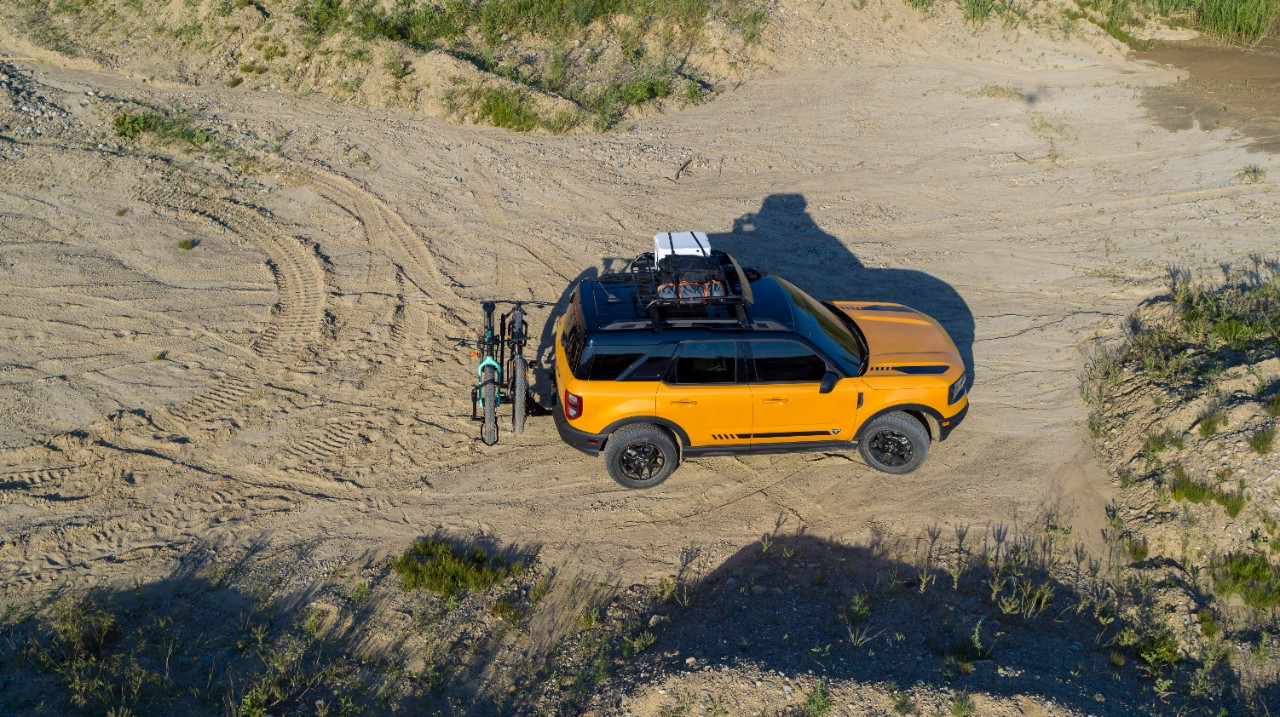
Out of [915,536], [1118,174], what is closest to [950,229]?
[1118,174]

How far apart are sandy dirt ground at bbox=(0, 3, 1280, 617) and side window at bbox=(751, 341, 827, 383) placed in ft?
4.24

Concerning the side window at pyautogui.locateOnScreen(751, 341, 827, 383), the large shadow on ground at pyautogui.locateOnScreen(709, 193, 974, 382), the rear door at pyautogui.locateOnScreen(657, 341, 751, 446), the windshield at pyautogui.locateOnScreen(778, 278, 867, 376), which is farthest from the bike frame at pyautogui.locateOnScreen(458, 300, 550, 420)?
the large shadow on ground at pyautogui.locateOnScreen(709, 193, 974, 382)

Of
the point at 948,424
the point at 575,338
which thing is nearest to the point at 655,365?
the point at 575,338

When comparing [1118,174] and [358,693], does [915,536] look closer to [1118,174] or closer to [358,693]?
[358,693]

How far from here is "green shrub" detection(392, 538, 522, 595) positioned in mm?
8039

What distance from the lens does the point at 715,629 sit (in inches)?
301

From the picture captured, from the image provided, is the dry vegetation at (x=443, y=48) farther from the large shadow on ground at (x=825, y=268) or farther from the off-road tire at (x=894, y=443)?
the off-road tire at (x=894, y=443)

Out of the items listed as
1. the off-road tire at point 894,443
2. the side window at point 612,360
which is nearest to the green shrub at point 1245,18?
the off-road tire at point 894,443

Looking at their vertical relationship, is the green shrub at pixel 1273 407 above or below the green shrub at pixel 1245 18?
below

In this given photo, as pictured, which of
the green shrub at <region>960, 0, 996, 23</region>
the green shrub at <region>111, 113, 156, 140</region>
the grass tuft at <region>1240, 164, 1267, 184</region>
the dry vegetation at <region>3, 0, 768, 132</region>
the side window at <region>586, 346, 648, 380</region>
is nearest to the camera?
the side window at <region>586, 346, 648, 380</region>

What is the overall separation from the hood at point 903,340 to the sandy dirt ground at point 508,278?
1231 mm

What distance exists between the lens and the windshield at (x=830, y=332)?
360 inches

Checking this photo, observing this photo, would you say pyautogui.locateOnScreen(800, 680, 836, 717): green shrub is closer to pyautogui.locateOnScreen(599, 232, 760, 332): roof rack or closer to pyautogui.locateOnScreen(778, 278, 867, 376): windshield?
pyautogui.locateOnScreen(778, 278, 867, 376): windshield

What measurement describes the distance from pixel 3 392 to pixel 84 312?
5.82 feet
